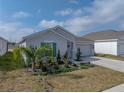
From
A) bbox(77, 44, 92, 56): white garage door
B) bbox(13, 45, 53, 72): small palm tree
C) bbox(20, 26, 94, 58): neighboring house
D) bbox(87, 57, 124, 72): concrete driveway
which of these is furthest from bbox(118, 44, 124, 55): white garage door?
bbox(13, 45, 53, 72): small palm tree

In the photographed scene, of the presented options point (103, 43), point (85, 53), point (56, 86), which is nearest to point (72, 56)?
point (85, 53)

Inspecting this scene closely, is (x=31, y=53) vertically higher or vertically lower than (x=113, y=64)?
higher

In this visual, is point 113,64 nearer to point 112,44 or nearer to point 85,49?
point 85,49

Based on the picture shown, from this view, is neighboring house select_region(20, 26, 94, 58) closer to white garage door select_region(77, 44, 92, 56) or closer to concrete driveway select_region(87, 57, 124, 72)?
concrete driveway select_region(87, 57, 124, 72)

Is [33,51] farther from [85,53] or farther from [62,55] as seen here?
[85,53]

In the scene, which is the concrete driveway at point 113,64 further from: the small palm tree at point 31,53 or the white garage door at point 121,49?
the white garage door at point 121,49

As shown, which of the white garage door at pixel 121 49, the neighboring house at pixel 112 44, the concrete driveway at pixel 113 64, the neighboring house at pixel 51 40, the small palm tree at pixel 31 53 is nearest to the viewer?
the small palm tree at pixel 31 53

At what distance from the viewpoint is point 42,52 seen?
14.6 m

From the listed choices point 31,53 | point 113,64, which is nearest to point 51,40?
point 31,53

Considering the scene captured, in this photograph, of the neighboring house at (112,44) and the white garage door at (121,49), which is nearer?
the neighboring house at (112,44)

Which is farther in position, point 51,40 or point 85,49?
point 85,49

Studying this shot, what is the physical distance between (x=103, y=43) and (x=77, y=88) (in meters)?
25.6

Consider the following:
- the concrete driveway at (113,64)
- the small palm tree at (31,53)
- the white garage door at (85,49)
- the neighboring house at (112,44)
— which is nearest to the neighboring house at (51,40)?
the concrete driveway at (113,64)

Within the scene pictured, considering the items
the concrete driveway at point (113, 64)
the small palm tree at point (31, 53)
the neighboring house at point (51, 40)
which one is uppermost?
the neighboring house at point (51, 40)
